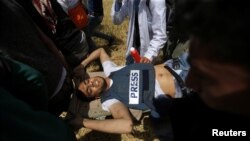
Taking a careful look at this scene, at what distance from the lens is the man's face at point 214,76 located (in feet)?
2.08

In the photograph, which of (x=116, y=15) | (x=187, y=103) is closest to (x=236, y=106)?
(x=187, y=103)

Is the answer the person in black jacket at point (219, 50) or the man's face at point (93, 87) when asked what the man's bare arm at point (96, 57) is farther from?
the person in black jacket at point (219, 50)

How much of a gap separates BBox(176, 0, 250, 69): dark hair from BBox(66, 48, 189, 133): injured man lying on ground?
2.30m

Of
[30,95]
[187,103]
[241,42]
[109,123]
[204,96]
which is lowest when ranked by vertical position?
[109,123]

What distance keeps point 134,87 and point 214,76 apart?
2492 mm

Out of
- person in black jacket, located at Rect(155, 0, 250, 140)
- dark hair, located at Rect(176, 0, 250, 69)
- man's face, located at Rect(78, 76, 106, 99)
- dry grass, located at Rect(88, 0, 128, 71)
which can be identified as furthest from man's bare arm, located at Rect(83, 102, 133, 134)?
dark hair, located at Rect(176, 0, 250, 69)

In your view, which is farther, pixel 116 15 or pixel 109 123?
pixel 116 15

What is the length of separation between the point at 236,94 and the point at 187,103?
33 cm

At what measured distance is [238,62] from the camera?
617mm

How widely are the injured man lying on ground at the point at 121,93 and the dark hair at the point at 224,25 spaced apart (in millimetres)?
2298

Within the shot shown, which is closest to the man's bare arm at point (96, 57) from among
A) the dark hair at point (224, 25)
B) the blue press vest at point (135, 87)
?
the blue press vest at point (135, 87)

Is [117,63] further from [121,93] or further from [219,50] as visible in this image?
[219,50]

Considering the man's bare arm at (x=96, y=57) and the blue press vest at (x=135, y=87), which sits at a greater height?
the man's bare arm at (x=96, y=57)

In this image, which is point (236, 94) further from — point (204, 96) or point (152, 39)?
point (152, 39)
